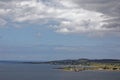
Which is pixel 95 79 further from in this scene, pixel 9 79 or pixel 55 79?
pixel 9 79

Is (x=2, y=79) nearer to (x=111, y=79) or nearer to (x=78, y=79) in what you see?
(x=78, y=79)

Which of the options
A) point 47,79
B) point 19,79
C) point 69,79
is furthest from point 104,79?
point 19,79

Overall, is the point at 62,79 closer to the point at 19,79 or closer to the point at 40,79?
the point at 40,79

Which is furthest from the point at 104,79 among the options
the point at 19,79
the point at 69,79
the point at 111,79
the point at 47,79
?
the point at 19,79

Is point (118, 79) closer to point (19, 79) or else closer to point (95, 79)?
point (95, 79)

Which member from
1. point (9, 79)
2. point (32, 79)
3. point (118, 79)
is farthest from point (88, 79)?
point (9, 79)

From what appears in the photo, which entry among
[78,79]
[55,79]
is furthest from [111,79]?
[55,79]
